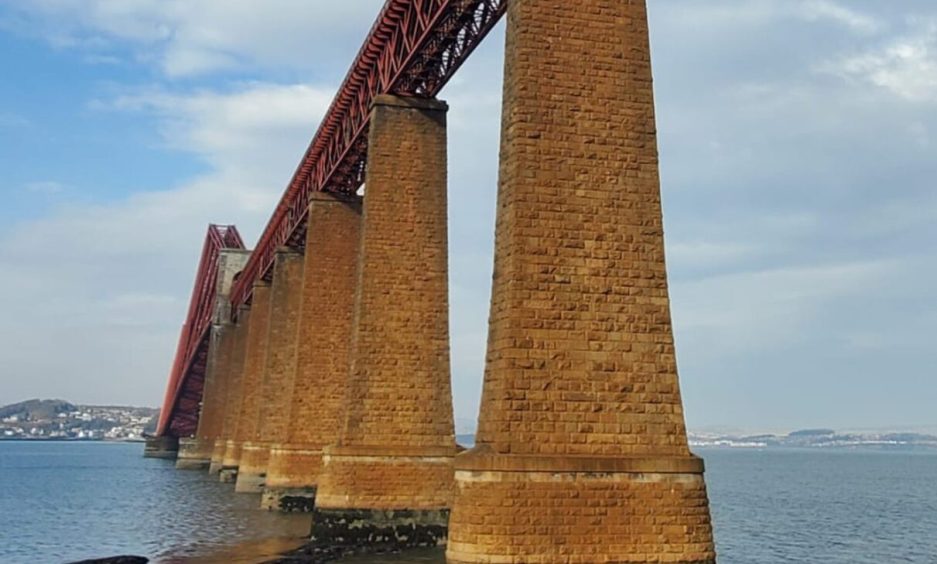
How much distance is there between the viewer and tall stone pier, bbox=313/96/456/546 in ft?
80.9

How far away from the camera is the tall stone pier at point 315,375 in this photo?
1315 inches

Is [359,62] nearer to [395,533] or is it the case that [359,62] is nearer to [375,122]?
[375,122]

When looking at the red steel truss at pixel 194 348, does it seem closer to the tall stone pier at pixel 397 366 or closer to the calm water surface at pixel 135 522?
the calm water surface at pixel 135 522

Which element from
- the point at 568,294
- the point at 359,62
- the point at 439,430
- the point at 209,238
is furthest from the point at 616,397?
the point at 209,238

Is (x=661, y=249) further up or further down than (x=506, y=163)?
further down

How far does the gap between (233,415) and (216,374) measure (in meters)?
14.4

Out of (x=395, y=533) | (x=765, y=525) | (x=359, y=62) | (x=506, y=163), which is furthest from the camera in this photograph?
(x=765, y=525)

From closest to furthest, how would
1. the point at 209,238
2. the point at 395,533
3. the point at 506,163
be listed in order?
the point at 506,163, the point at 395,533, the point at 209,238

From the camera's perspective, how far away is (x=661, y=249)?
15742mm

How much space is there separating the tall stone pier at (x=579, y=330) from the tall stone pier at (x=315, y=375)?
62.2 ft

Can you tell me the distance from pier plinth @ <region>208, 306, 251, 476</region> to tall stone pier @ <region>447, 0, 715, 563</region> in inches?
1487

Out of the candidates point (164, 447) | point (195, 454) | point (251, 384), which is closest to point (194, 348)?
point (195, 454)

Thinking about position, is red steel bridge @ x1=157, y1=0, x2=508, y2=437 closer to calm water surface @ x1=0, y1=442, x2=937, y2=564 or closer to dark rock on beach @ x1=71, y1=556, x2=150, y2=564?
calm water surface @ x1=0, y1=442, x2=937, y2=564

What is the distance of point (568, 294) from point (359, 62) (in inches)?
652
